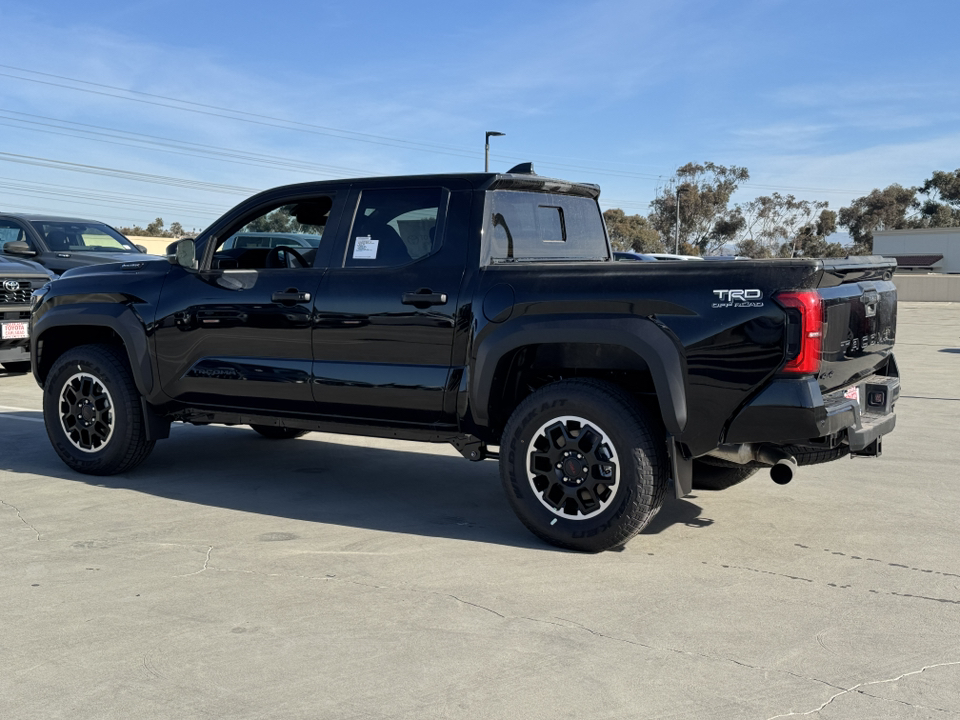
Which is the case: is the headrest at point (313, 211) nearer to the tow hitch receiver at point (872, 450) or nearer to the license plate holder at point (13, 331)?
the tow hitch receiver at point (872, 450)

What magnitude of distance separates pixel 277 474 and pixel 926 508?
4.13 m

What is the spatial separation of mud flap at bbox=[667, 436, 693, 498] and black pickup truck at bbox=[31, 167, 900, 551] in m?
0.01

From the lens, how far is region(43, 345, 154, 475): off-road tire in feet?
21.8

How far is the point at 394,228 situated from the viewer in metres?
5.87

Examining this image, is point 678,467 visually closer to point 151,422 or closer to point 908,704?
point 908,704

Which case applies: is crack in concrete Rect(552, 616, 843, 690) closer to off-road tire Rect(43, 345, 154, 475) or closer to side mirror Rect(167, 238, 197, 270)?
side mirror Rect(167, 238, 197, 270)

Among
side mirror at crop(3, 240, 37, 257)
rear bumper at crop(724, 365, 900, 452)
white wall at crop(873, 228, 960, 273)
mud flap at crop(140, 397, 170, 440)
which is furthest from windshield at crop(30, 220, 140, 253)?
white wall at crop(873, 228, 960, 273)

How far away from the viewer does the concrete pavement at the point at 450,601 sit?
346 cm

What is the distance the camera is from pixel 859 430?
16.4ft

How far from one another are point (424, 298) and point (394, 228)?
0.57m

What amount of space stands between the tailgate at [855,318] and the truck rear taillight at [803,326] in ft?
0.26

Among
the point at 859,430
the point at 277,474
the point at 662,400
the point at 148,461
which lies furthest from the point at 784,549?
the point at 148,461

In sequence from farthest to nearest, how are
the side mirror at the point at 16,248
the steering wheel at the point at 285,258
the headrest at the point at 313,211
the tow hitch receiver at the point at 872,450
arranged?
1. the side mirror at the point at 16,248
2. the steering wheel at the point at 285,258
3. the headrest at the point at 313,211
4. the tow hitch receiver at the point at 872,450

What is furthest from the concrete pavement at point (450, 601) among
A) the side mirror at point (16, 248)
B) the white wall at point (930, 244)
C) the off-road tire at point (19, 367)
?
the white wall at point (930, 244)
